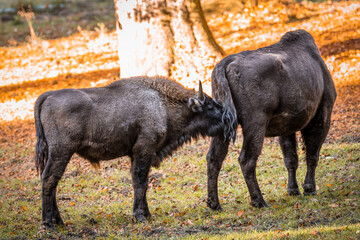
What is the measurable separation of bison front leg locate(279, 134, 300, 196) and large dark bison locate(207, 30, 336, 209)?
0.02m

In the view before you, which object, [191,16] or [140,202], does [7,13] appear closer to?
[191,16]

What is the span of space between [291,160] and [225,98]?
204cm

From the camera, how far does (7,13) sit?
31578 millimetres

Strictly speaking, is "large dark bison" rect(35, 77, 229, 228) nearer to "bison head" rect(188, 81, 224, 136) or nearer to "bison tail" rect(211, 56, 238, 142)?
"bison head" rect(188, 81, 224, 136)

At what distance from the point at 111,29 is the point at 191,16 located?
1188 centimetres

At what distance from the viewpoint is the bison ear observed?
8180 millimetres

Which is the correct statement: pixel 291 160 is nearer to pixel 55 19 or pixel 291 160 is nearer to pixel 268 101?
pixel 268 101

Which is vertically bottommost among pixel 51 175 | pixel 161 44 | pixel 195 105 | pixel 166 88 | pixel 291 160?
pixel 291 160

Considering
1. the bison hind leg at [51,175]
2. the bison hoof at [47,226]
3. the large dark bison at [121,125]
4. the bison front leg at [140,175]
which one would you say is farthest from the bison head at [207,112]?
the bison hoof at [47,226]

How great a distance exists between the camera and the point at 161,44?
48.8 feet

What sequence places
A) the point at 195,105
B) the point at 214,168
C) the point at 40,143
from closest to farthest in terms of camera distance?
the point at 40,143
the point at 214,168
the point at 195,105

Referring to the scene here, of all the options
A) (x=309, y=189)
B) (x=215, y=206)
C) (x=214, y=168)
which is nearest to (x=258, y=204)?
(x=215, y=206)

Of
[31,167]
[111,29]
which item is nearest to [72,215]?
[31,167]

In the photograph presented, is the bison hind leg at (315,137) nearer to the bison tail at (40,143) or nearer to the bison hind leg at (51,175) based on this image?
the bison hind leg at (51,175)
